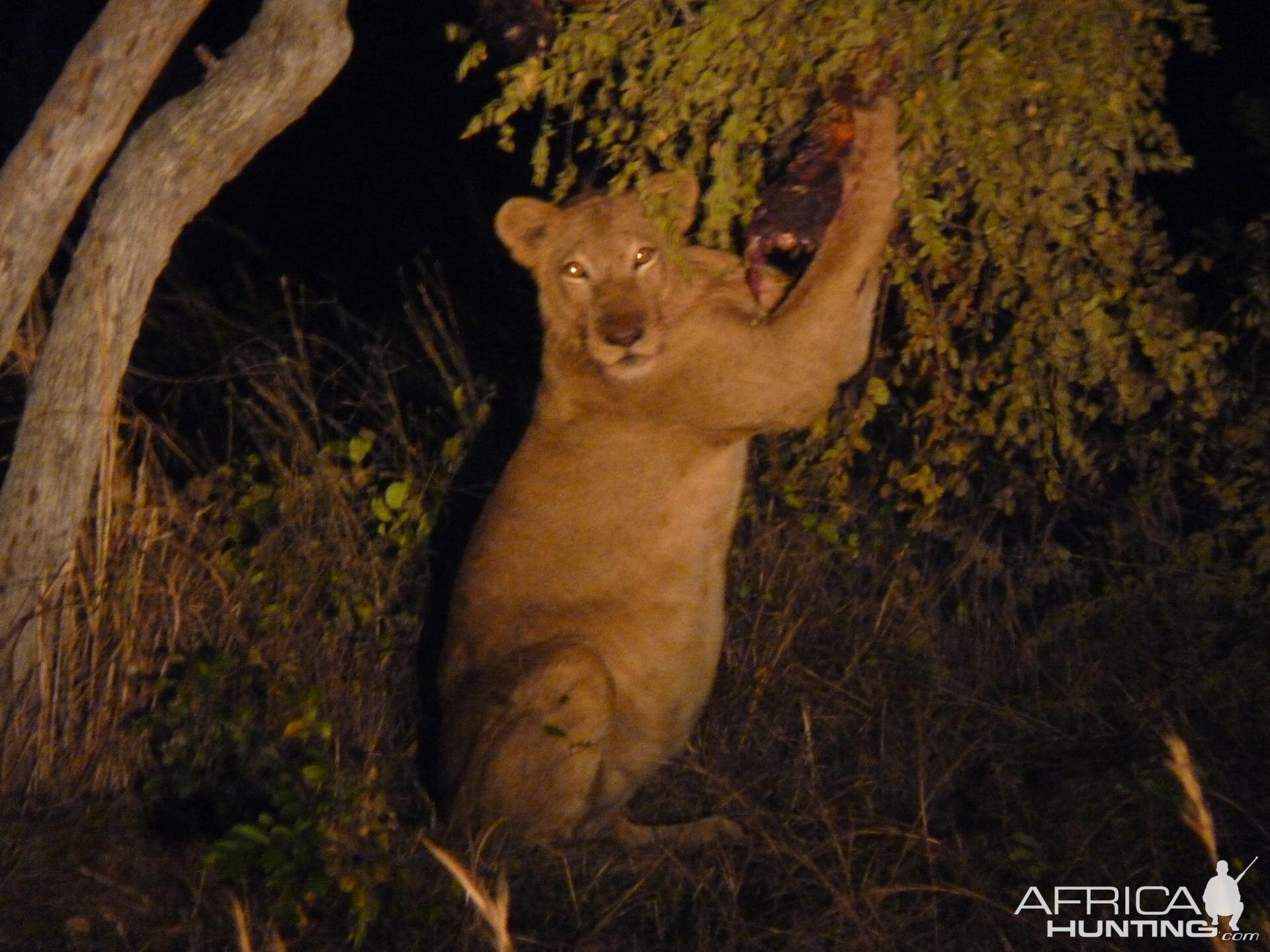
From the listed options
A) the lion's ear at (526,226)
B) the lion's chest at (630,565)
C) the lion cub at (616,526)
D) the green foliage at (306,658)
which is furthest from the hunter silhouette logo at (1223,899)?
the lion's ear at (526,226)

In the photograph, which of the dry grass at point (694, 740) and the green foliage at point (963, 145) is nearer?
the green foliage at point (963, 145)

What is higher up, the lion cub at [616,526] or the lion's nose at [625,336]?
the lion's nose at [625,336]

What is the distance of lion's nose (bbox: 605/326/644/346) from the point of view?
4922 mm

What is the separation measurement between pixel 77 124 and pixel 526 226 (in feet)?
4.40

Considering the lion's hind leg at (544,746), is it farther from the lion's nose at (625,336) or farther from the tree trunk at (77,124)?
the tree trunk at (77,124)

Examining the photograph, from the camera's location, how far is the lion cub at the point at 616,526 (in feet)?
15.9

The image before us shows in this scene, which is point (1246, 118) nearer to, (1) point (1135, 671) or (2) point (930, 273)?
(2) point (930, 273)

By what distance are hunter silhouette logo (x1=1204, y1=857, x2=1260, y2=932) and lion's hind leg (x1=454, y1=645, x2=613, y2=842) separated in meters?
1.68

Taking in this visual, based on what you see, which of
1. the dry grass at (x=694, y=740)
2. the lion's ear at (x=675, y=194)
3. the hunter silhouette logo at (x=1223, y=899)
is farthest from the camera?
the lion's ear at (x=675, y=194)

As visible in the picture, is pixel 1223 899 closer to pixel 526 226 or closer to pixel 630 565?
pixel 630 565

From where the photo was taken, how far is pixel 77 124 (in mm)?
4977

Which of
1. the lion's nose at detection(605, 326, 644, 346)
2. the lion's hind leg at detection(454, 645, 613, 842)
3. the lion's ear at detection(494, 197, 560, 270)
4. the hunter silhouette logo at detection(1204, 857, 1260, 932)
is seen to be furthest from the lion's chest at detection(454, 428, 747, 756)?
the hunter silhouette logo at detection(1204, 857, 1260, 932)

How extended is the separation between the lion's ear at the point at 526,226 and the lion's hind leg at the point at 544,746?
1.26 metres
